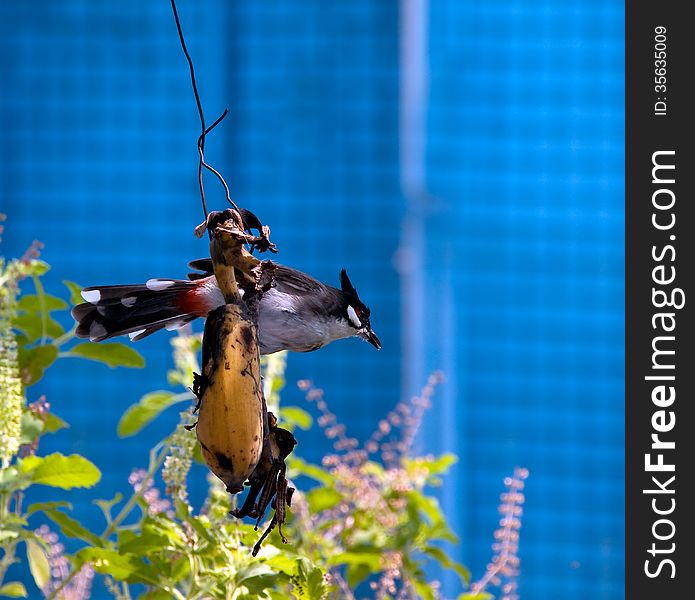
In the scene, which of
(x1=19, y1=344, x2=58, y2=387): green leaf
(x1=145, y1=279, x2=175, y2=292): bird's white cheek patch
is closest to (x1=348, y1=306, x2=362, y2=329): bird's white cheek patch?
(x1=145, y1=279, x2=175, y2=292): bird's white cheek patch

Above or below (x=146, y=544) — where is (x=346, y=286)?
above

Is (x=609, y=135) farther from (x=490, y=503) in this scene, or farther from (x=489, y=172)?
(x=490, y=503)

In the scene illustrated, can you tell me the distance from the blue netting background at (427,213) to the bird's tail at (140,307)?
1.65 meters

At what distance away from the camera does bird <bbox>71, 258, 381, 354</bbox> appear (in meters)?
0.56

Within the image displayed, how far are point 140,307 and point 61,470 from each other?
0.62ft

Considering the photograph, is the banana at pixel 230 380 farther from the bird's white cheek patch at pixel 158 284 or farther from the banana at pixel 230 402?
the bird's white cheek patch at pixel 158 284

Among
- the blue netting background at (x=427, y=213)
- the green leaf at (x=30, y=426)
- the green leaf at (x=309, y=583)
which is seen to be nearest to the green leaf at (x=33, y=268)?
the green leaf at (x=30, y=426)

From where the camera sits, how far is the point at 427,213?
2.29 meters

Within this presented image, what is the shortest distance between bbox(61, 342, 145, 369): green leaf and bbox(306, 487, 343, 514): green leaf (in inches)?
9.1

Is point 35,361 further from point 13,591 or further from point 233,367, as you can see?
point 233,367

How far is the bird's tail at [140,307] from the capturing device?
0.60m

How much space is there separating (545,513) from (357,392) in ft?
1.61
